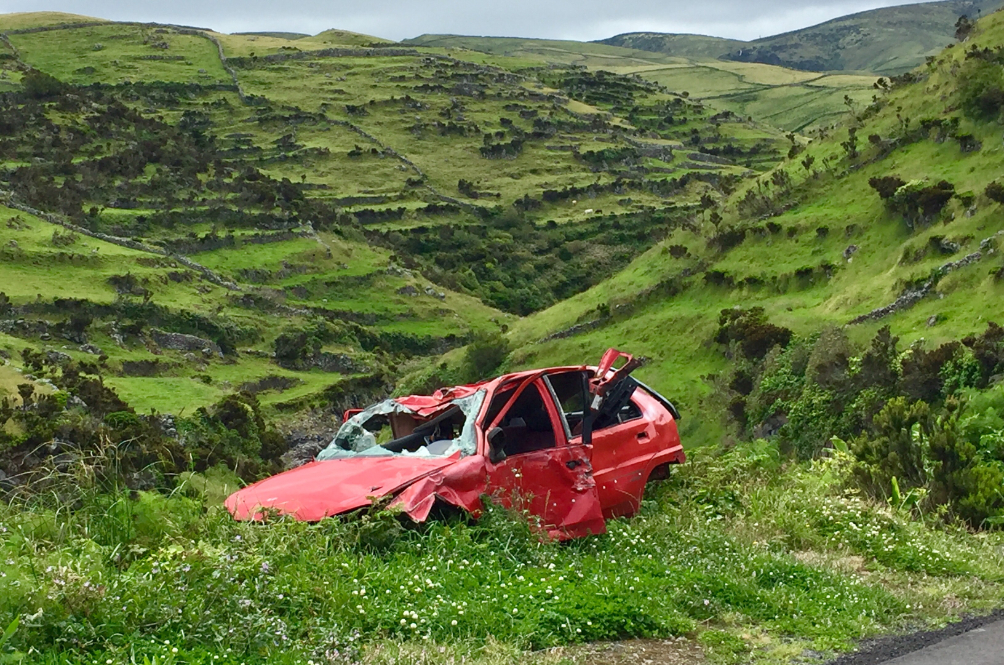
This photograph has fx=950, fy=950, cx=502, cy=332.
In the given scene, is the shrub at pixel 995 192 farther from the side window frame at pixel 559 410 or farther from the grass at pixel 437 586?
the side window frame at pixel 559 410

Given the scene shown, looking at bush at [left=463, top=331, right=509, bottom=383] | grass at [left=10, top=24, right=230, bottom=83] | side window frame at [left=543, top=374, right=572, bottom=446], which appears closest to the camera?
side window frame at [left=543, top=374, right=572, bottom=446]

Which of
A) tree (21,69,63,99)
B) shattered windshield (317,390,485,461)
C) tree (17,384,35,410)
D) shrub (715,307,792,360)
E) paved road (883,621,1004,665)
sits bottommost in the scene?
tree (17,384,35,410)

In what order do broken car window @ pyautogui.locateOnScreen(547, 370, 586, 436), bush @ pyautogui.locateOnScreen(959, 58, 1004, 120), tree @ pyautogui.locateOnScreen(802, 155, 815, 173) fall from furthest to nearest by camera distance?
tree @ pyautogui.locateOnScreen(802, 155, 815, 173) → bush @ pyautogui.locateOnScreen(959, 58, 1004, 120) → broken car window @ pyautogui.locateOnScreen(547, 370, 586, 436)

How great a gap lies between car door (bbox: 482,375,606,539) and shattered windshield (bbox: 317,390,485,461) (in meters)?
0.43

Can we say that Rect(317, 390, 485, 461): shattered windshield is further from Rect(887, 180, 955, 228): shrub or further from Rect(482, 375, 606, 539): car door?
Rect(887, 180, 955, 228): shrub

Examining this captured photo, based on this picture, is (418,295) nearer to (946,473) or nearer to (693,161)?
(693,161)

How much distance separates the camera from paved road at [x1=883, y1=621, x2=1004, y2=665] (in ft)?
18.7

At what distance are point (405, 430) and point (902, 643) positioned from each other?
17.0 feet

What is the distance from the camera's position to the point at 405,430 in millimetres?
9766

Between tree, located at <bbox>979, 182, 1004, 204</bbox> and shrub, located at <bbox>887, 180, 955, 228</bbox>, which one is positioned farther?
shrub, located at <bbox>887, 180, 955, 228</bbox>

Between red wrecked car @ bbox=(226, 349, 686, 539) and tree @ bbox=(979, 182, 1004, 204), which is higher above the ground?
tree @ bbox=(979, 182, 1004, 204)

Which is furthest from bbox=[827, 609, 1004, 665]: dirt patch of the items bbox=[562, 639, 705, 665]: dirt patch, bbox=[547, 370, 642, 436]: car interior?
bbox=[547, 370, 642, 436]: car interior

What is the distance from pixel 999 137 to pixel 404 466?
39.7 meters

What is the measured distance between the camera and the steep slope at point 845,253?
3316 centimetres
